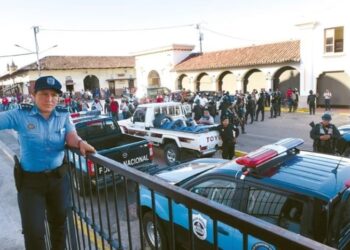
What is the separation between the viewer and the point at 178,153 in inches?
408

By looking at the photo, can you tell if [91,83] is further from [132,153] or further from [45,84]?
[45,84]

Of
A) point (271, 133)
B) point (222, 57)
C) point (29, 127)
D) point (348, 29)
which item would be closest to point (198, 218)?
point (29, 127)

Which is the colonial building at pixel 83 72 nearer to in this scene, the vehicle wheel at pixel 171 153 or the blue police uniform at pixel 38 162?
the vehicle wheel at pixel 171 153

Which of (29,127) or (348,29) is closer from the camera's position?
(29,127)

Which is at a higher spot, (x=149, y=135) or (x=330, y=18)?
(x=330, y=18)

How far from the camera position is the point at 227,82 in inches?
1252

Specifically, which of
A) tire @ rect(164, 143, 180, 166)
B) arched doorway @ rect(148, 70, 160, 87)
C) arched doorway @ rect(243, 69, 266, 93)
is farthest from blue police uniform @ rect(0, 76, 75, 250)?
arched doorway @ rect(148, 70, 160, 87)

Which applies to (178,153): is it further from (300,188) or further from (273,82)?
(273,82)

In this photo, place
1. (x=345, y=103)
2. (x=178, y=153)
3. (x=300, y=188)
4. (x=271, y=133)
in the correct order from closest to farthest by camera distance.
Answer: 1. (x=300, y=188)
2. (x=178, y=153)
3. (x=271, y=133)
4. (x=345, y=103)

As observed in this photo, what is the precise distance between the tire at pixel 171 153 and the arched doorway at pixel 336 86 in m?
17.6

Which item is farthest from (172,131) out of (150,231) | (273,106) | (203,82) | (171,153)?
(203,82)

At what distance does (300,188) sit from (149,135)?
8290 mm

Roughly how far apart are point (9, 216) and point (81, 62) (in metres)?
43.4

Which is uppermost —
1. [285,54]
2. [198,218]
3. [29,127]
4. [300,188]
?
[285,54]
